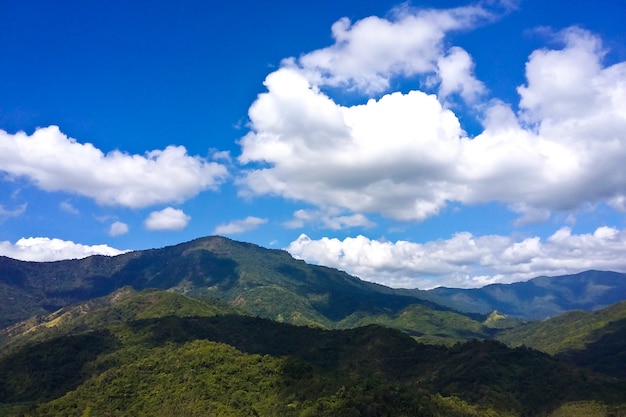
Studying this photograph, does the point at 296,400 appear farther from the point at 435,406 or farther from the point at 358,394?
the point at 435,406

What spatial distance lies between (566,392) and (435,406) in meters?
57.5

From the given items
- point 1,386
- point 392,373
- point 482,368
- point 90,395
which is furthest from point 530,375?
point 1,386

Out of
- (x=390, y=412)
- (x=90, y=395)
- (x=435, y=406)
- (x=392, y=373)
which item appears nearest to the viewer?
(x=390, y=412)

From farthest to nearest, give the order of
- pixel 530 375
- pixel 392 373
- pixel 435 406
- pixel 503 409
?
1. pixel 392 373
2. pixel 530 375
3. pixel 503 409
4. pixel 435 406

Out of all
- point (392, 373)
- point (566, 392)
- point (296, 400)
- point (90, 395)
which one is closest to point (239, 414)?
point (296, 400)

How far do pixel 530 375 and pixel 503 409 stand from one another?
25.5 metres

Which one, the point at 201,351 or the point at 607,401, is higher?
the point at 201,351

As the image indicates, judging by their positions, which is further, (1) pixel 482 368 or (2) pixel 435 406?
(1) pixel 482 368

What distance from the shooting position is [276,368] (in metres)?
151

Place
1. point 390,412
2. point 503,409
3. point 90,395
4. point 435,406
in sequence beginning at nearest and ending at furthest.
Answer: point 390,412 → point 435,406 → point 90,395 → point 503,409

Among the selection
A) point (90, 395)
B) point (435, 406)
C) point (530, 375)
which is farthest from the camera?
point (530, 375)

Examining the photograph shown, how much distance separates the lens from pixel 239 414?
129m

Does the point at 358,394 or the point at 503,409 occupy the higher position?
the point at 358,394

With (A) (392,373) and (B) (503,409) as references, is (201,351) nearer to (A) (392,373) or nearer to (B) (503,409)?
(A) (392,373)
